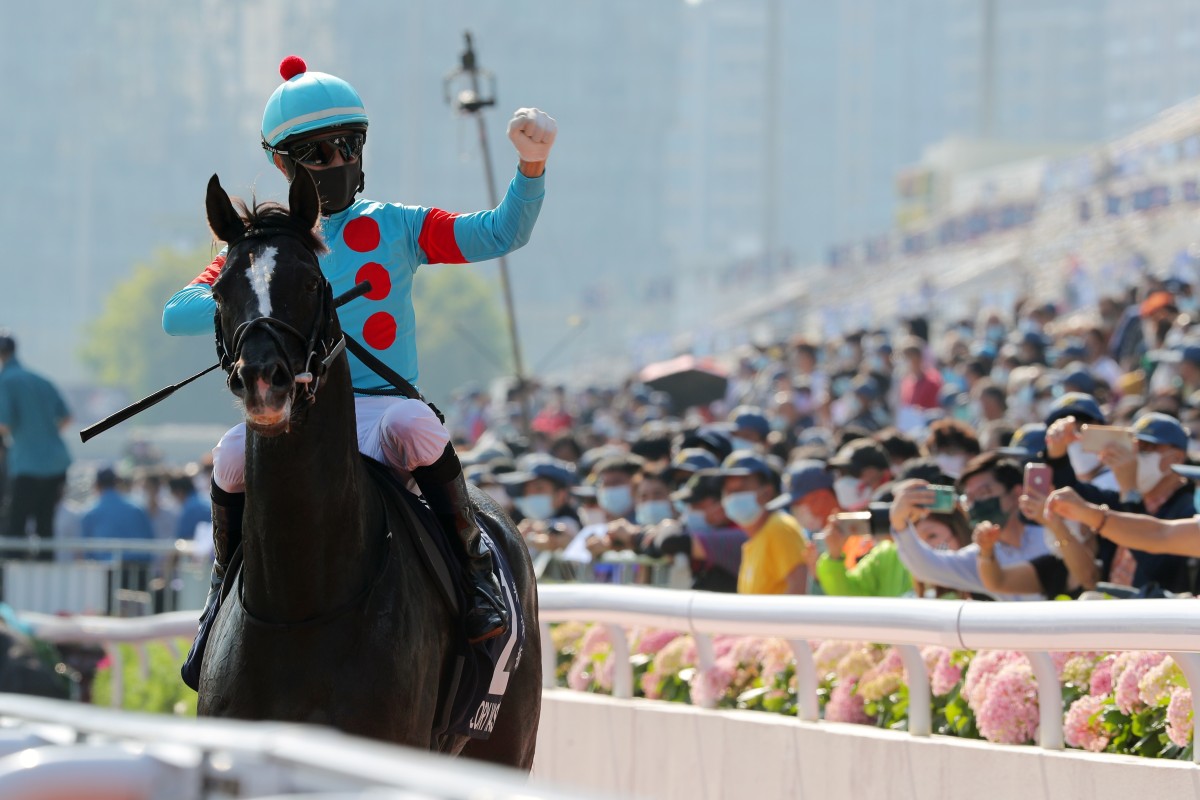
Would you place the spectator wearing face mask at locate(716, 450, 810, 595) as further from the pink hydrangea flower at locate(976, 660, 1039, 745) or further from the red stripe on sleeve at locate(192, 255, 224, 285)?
the red stripe on sleeve at locate(192, 255, 224, 285)

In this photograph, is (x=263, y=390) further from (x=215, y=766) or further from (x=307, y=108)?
(x=215, y=766)

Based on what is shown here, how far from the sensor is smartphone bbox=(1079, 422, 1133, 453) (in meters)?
7.48

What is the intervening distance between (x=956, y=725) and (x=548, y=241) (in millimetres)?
147714

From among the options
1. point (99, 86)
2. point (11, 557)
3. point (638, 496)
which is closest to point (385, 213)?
point (638, 496)

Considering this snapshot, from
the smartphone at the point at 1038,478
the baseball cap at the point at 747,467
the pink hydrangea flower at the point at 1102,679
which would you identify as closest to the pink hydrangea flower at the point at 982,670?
the pink hydrangea flower at the point at 1102,679

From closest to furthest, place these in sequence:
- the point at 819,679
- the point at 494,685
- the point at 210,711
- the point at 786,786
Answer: the point at 210,711
the point at 494,685
the point at 786,786
the point at 819,679

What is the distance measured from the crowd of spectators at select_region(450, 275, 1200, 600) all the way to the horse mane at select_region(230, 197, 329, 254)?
283cm

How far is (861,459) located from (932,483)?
1085 mm

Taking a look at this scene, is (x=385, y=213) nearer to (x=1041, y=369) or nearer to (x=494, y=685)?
(x=494, y=685)

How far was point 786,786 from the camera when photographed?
277 inches

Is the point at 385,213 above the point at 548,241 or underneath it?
underneath

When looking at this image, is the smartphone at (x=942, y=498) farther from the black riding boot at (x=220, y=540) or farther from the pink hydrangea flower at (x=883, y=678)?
the black riding boot at (x=220, y=540)

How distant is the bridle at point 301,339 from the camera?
15.0ft

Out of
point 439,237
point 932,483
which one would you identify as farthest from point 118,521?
point 439,237
